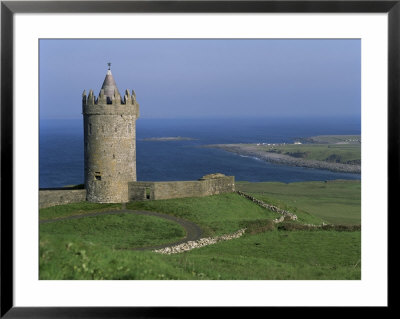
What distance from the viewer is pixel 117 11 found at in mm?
12188

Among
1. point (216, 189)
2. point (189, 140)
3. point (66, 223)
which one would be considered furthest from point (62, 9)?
point (189, 140)

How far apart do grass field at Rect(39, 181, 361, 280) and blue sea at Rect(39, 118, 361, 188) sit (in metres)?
1.11

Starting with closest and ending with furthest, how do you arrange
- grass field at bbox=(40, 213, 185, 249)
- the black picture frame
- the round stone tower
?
the black picture frame < grass field at bbox=(40, 213, 185, 249) < the round stone tower

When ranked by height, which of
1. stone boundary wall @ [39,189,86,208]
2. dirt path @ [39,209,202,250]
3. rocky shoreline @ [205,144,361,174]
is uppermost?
rocky shoreline @ [205,144,361,174]

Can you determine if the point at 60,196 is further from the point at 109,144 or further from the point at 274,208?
the point at 274,208

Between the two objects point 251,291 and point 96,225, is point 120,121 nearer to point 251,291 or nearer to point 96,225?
point 96,225

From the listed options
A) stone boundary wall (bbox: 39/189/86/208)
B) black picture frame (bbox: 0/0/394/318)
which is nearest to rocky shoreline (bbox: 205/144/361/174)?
stone boundary wall (bbox: 39/189/86/208)

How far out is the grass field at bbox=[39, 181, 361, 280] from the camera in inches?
495

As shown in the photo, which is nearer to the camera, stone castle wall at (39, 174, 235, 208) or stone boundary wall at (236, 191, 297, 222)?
stone castle wall at (39, 174, 235, 208)

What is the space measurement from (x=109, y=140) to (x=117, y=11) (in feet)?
61.2

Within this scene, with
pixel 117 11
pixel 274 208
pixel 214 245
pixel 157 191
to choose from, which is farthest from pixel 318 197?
pixel 117 11

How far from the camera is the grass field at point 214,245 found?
12.6m

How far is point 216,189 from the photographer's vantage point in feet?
105

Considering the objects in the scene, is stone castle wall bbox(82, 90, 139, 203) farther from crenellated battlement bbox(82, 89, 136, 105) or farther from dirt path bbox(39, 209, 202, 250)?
dirt path bbox(39, 209, 202, 250)
